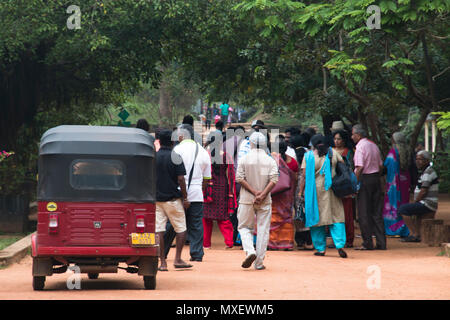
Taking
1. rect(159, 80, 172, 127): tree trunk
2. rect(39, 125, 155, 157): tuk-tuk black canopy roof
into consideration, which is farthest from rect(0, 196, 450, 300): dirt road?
rect(159, 80, 172, 127): tree trunk

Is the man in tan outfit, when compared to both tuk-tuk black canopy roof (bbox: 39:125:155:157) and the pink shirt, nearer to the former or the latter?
tuk-tuk black canopy roof (bbox: 39:125:155:157)

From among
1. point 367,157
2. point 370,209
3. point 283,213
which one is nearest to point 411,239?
point 370,209

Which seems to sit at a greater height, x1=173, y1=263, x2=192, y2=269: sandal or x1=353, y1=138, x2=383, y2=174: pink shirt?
x1=353, y1=138, x2=383, y2=174: pink shirt

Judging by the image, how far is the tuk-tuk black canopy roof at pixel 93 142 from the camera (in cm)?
935

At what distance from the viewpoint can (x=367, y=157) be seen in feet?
48.0

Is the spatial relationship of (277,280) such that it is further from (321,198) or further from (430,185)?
(430,185)

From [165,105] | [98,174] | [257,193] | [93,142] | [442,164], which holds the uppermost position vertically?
[165,105]

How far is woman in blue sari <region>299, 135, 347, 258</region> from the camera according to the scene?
13398mm

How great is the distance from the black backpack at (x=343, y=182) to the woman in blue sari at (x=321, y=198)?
7 cm

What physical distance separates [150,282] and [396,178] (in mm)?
7858

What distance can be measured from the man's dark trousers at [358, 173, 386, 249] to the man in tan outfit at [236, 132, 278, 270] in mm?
3528

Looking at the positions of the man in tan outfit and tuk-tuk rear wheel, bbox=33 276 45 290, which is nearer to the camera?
tuk-tuk rear wheel, bbox=33 276 45 290

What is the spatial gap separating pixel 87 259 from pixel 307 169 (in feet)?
17.2

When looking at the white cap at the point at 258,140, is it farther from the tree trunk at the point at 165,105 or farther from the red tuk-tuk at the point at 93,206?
the tree trunk at the point at 165,105
